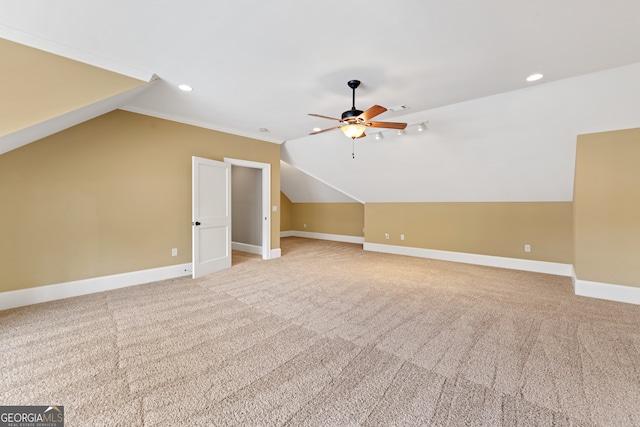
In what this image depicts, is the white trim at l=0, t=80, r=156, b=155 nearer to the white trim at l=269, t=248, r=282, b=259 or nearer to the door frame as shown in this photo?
the door frame

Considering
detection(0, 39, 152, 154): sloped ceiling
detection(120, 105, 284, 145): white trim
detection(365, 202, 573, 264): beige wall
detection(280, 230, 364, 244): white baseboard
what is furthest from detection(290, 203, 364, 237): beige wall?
detection(0, 39, 152, 154): sloped ceiling

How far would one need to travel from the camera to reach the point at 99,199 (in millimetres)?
3588

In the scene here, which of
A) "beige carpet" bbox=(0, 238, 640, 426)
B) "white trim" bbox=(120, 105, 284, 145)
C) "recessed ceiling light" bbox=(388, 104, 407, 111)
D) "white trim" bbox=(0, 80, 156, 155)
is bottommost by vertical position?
"beige carpet" bbox=(0, 238, 640, 426)

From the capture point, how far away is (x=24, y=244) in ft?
10.1

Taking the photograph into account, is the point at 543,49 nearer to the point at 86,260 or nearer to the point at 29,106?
the point at 29,106

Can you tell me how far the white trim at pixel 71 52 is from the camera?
2.18 metres

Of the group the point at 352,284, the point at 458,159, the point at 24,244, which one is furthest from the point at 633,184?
the point at 24,244

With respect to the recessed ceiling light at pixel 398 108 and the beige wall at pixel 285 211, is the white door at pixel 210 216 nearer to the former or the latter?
the recessed ceiling light at pixel 398 108

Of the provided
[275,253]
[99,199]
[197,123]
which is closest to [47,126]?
[99,199]

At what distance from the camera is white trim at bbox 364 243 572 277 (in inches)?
184

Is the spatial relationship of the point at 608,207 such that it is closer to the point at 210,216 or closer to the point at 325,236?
the point at 210,216

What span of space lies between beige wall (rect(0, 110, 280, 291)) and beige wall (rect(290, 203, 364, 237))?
4.71 meters

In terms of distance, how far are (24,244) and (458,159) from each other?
21.1ft

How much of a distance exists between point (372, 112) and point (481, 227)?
4.19 meters
